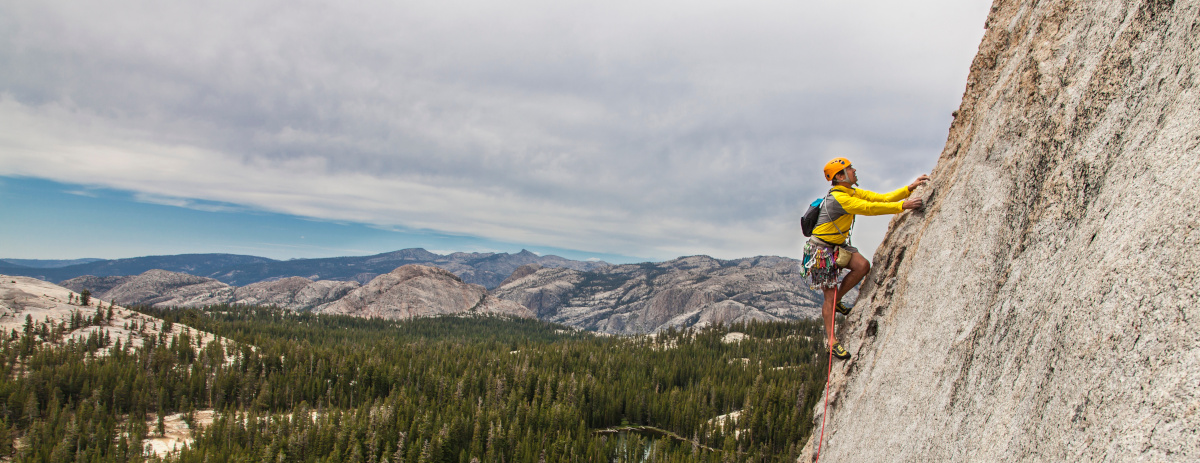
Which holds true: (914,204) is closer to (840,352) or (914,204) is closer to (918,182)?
(918,182)

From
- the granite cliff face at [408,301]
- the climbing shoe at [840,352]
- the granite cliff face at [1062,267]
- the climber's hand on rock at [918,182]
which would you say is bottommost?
the granite cliff face at [408,301]

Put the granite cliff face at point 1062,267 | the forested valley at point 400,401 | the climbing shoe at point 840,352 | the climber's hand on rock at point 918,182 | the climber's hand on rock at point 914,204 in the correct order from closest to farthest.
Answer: the granite cliff face at point 1062,267 < the climber's hand on rock at point 914,204 < the climber's hand on rock at point 918,182 < the climbing shoe at point 840,352 < the forested valley at point 400,401

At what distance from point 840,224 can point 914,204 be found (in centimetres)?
198

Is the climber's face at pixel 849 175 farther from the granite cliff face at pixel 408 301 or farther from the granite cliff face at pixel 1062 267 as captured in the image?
the granite cliff face at pixel 408 301

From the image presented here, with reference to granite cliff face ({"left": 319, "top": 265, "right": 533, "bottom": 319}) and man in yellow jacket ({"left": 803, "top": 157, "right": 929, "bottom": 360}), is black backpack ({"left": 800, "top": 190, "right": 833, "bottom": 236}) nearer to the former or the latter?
man in yellow jacket ({"left": 803, "top": 157, "right": 929, "bottom": 360})

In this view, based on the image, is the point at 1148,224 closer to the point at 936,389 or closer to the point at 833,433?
the point at 936,389

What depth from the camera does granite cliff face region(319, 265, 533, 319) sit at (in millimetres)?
175500

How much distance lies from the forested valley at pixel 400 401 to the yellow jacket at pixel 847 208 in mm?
15308

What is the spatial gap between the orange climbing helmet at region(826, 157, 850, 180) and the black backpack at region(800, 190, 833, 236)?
739mm

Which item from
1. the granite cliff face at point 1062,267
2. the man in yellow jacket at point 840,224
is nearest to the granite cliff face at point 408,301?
the man in yellow jacket at point 840,224

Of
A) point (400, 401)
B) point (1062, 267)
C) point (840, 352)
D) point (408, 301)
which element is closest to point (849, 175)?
point (840, 352)

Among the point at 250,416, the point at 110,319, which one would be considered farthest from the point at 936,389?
the point at 110,319

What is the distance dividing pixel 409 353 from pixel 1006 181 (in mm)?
68790

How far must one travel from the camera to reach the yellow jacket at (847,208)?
11.1 metres
